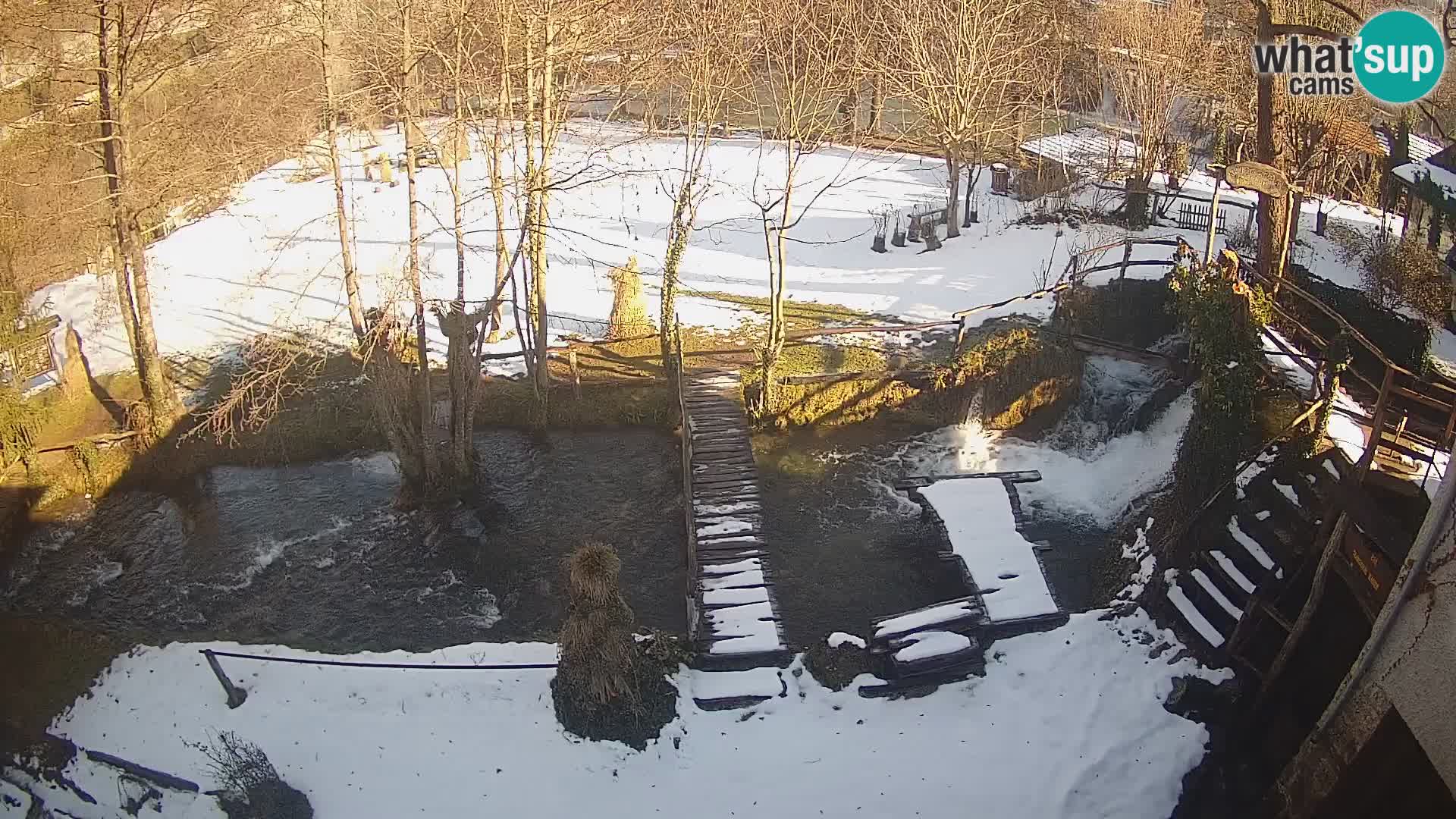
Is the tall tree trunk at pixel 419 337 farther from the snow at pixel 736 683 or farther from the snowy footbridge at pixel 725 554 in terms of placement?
the snow at pixel 736 683

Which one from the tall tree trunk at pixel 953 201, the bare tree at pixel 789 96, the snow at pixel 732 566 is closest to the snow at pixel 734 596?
the snow at pixel 732 566

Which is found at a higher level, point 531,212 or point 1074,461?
point 531,212

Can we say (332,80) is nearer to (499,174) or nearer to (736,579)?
(499,174)

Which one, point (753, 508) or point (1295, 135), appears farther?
point (1295, 135)

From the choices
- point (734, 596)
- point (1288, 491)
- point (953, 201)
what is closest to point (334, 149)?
point (734, 596)

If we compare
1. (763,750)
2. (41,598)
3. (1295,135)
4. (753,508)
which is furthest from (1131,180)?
(41,598)

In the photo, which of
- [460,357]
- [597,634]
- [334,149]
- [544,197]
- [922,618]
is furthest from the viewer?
[334,149]

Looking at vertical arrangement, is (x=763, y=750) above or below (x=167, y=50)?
below

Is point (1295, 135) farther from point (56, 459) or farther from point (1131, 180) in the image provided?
point (56, 459)
